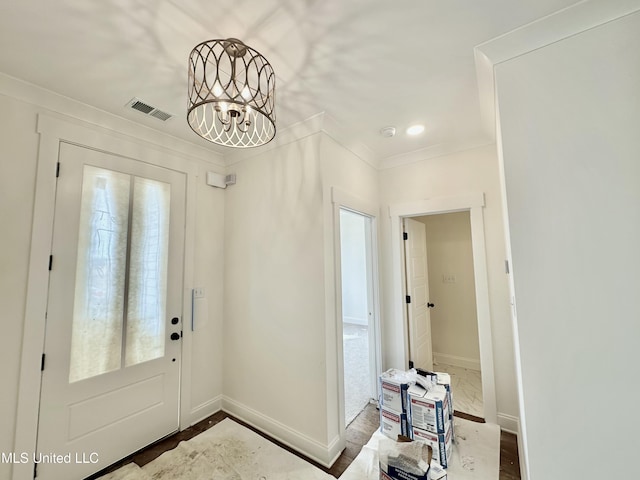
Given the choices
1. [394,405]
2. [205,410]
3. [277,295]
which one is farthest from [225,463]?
[394,405]

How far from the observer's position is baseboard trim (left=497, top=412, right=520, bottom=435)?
237 centimetres

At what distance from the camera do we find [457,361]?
3.86 m

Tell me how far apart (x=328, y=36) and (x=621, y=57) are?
4.59ft

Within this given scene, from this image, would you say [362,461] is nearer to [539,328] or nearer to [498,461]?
[498,461]

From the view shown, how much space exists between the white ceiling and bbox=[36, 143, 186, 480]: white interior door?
2.06ft

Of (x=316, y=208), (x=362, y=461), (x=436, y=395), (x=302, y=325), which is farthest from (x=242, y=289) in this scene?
(x=436, y=395)

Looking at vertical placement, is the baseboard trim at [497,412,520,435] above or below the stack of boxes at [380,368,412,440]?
below

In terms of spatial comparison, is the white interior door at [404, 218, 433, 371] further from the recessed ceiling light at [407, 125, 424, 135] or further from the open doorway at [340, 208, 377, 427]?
the recessed ceiling light at [407, 125, 424, 135]

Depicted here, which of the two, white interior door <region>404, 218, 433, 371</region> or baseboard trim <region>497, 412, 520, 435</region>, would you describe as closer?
baseboard trim <region>497, 412, 520, 435</region>

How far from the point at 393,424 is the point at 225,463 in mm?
1396

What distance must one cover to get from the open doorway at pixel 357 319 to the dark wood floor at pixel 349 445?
148 millimetres

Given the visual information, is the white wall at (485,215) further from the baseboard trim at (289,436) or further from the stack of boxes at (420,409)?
the baseboard trim at (289,436)

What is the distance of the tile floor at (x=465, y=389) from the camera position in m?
2.74

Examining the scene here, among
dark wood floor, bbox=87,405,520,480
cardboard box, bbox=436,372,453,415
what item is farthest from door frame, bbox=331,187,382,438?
cardboard box, bbox=436,372,453,415
